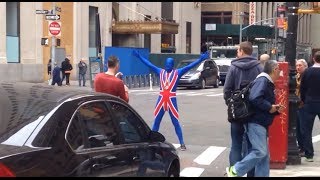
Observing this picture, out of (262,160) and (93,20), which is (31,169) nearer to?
(262,160)

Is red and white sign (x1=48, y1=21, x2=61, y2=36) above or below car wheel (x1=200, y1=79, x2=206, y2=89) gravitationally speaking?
above

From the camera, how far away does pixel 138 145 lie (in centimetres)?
584

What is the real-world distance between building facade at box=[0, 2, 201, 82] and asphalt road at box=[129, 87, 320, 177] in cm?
1084

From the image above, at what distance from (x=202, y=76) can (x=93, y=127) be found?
29678 millimetres

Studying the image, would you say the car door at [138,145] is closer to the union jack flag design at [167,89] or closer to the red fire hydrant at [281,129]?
the red fire hydrant at [281,129]

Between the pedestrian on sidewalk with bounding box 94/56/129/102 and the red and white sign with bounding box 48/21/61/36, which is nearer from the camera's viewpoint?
the pedestrian on sidewalk with bounding box 94/56/129/102

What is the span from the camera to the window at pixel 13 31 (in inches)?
1323

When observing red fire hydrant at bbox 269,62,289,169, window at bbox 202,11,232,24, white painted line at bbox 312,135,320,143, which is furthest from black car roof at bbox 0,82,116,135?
window at bbox 202,11,232,24

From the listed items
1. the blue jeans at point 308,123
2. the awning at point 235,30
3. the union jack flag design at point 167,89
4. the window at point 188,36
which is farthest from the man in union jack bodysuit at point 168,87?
the awning at point 235,30

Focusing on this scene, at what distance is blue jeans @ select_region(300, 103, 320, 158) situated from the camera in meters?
9.89

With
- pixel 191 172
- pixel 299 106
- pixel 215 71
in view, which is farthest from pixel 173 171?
pixel 215 71

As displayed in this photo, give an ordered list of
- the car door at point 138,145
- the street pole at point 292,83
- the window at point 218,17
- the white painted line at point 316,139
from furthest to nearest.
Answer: the window at point 218,17 < the white painted line at point 316,139 < the street pole at point 292,83 < the car door at point 138,145

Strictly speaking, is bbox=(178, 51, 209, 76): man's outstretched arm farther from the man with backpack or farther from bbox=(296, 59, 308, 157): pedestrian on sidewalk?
the man with backpack

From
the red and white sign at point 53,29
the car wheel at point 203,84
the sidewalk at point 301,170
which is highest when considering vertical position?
the red and white sign at point 53,29
